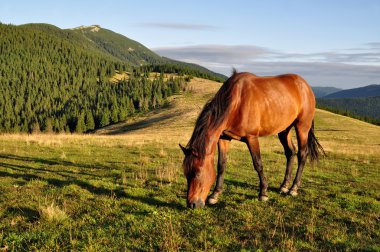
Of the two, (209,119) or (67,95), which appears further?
(67,95)

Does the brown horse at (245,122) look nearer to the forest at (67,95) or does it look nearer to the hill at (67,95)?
the forest at (67,95)

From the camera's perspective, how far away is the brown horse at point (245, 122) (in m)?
6.27

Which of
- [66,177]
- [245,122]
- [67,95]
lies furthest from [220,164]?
[67,95]

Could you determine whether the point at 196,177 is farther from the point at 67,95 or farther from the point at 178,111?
the point at 67,95

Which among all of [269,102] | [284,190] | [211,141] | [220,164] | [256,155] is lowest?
[284,190]

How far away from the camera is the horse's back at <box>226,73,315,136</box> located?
23.9ft

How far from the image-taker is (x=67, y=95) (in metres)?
155

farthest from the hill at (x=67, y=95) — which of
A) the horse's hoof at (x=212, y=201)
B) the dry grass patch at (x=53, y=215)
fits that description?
the dry grass patch at (x=53, y=215)

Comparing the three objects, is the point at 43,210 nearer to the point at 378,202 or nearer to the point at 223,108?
the point at 223,108

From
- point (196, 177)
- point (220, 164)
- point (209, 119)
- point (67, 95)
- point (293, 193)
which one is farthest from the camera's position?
point (67, 95)

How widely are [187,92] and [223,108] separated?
357 ft

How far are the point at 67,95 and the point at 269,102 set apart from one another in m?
163

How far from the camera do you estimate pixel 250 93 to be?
24.6 ft

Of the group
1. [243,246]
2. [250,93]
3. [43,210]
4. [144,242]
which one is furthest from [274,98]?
[43,210]
